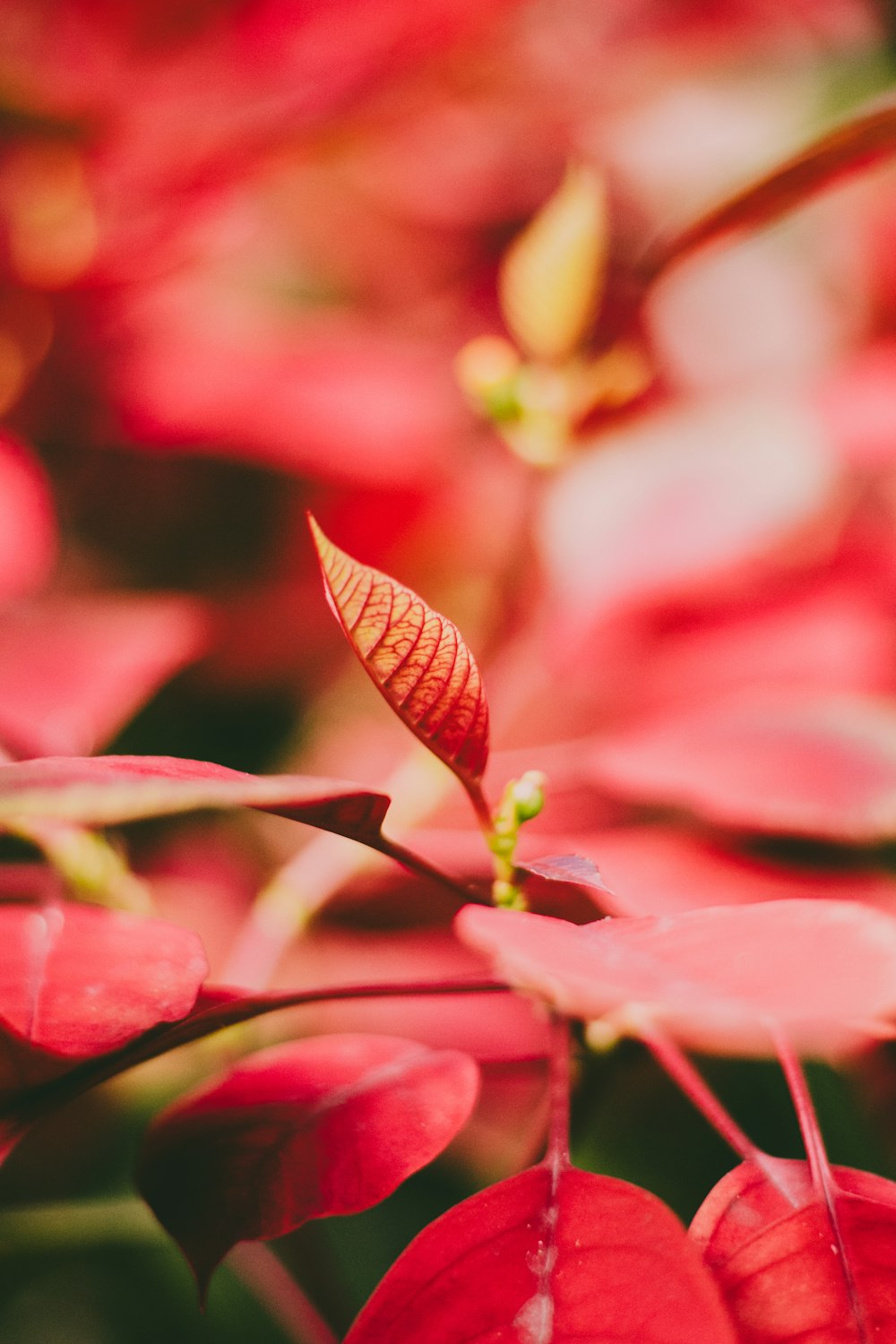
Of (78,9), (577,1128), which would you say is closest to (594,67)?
(78,9)

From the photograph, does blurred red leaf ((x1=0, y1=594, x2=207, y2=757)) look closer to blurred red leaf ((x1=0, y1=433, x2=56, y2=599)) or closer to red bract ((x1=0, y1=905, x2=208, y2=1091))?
blurred red leaf ((x1=0, y1=433, x2=56, y2=599))

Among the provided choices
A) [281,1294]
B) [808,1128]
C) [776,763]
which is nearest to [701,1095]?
[808,1128]

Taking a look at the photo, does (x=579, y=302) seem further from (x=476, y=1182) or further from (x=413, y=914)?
(x=476, y=1182)

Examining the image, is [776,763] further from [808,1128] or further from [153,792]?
[153,792]

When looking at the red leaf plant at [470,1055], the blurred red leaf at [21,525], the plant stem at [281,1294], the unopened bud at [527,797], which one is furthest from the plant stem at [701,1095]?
the blurred red leaf at [21,525]

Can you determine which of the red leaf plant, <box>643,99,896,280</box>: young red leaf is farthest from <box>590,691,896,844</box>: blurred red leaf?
<box>643,99,896,280</box>: young red leaf

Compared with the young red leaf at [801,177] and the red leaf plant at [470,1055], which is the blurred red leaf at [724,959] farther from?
the young red leaf at [801,177]
